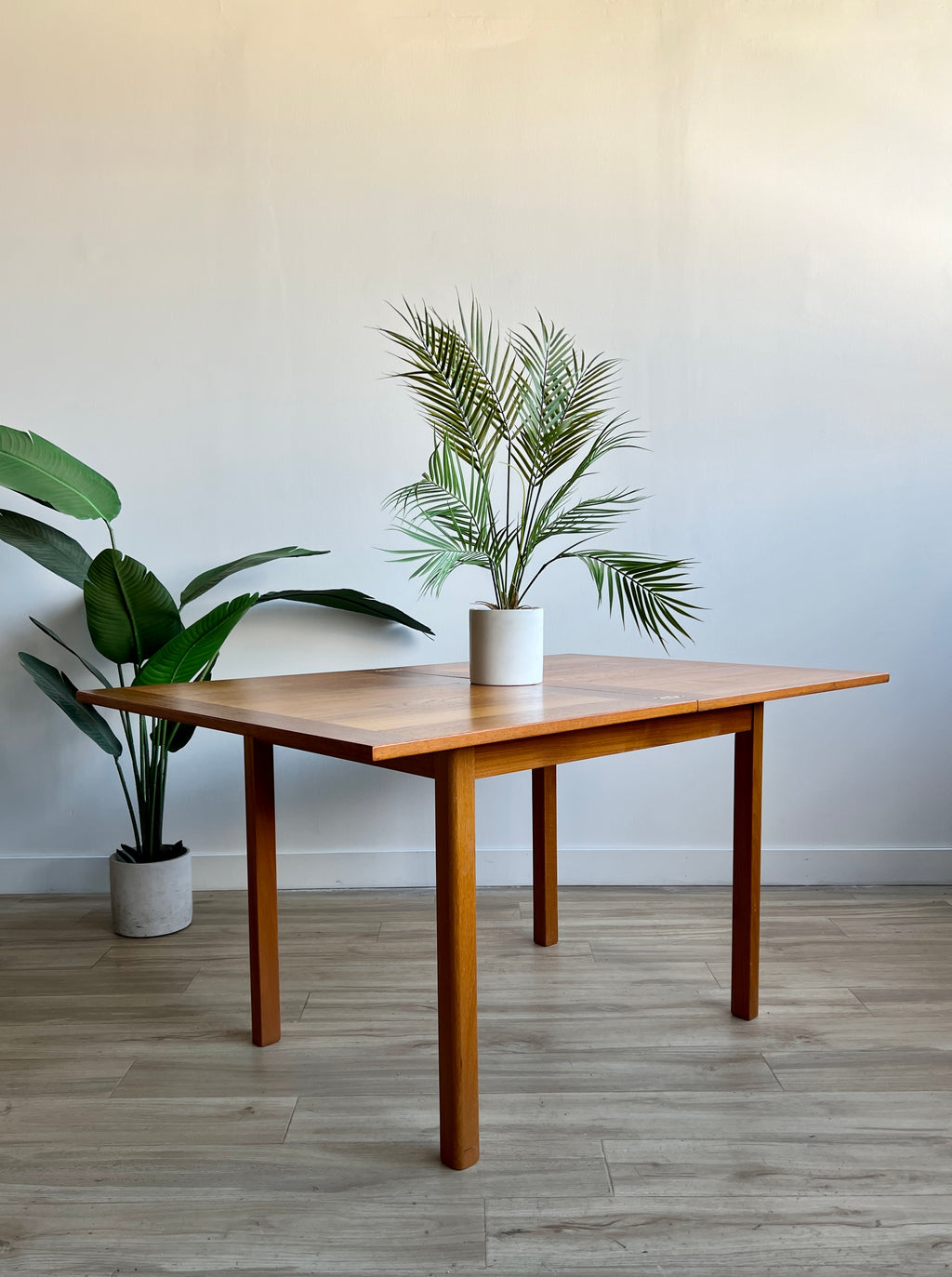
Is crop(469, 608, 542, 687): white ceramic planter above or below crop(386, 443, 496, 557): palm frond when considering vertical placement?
below

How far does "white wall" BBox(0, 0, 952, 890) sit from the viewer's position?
9.49ft

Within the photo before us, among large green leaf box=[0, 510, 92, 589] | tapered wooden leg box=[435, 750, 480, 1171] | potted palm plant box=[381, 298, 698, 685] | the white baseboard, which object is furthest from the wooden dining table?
the white baseboard

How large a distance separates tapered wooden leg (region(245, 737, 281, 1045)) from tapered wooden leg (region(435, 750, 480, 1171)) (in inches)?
20.2

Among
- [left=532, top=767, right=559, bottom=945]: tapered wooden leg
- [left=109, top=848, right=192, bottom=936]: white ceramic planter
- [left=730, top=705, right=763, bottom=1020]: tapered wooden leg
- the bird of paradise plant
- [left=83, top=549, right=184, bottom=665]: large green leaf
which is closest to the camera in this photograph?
[left=730, top=705, right=763, bottom=1020]: tapered wooden leg

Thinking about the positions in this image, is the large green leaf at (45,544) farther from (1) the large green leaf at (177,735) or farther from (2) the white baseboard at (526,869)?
(2) the white baseboard at (526,869)

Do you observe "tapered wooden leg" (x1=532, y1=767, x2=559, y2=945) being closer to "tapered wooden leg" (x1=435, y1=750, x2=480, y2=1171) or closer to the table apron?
the table apron

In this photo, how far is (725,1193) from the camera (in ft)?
4.83

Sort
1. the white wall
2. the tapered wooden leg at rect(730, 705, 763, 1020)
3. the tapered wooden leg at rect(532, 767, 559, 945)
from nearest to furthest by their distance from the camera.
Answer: the tapered wooden leg at rect(730, 705, 763, 1020) → the tapered wooden leg at rect(532, 767, 559, 945) → the white wall

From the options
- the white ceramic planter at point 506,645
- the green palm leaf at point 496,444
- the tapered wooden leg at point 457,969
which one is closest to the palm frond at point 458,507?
the green palm leaf at point 496,444

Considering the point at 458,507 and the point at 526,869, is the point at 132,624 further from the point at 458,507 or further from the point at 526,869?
the point at 526,869

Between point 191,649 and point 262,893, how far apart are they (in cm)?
55

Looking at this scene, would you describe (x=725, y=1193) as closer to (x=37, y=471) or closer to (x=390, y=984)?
(x=390, y=984)

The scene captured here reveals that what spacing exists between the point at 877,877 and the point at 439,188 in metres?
2.41

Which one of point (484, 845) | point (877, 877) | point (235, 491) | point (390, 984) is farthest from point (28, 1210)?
point (877, 877)
